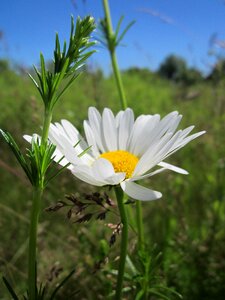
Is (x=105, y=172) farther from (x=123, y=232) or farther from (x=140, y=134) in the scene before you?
(x=140, y=134)

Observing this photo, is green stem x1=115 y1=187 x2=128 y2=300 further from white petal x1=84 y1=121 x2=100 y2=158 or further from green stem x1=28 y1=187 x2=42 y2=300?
white petal x1=84 y1=121 x2=100 y2=158

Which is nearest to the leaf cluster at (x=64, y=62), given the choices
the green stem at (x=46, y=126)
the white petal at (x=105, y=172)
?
the green stem at (x=46, y=126)

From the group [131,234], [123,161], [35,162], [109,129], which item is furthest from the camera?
[131,234]

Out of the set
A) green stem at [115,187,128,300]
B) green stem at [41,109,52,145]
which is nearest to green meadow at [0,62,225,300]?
green stem at [115,187,128,300]

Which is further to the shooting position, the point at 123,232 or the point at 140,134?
the point at 140,134

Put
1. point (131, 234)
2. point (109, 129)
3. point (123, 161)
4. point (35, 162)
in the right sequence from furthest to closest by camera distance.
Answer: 1. point (131, 234)
2. point (109, 129)
3. point (123, 161)
4. point (35, 162)

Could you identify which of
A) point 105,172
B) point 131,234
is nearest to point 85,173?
point 105,172

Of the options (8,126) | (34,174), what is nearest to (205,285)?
(34,174)
